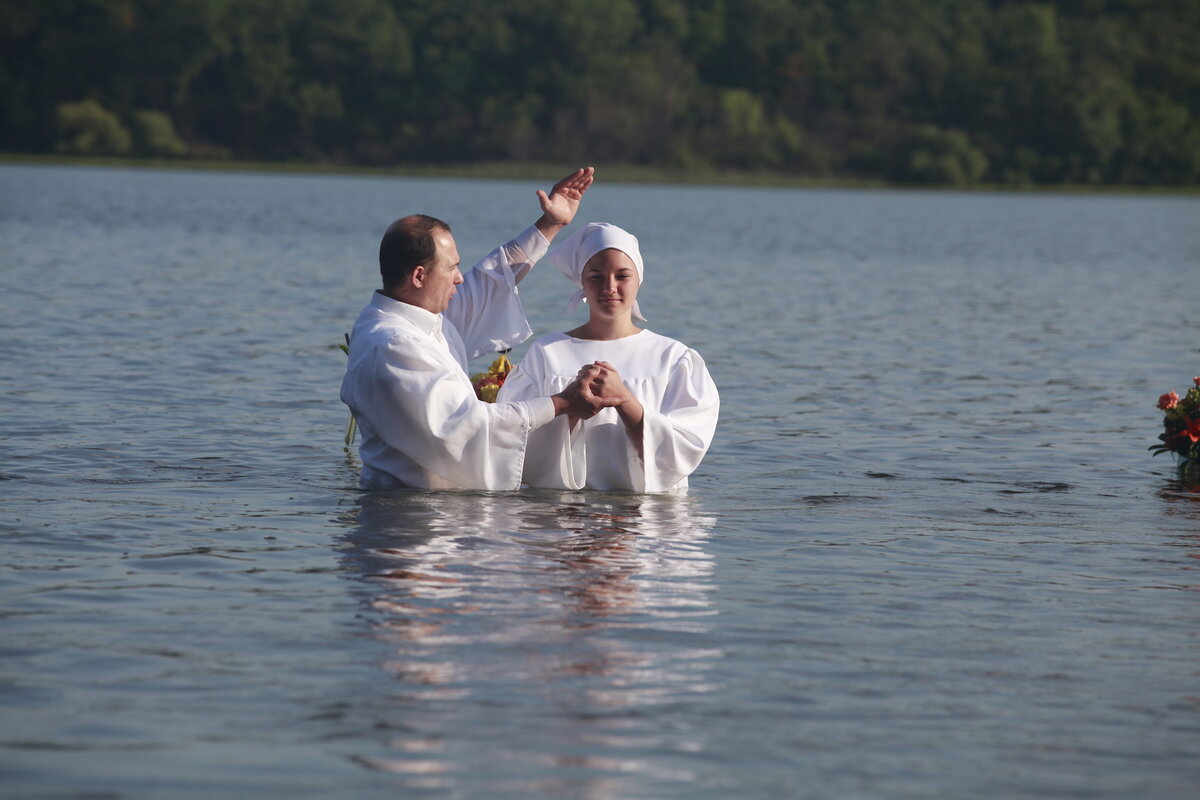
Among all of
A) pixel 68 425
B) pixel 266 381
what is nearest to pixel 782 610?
pixel 68 425

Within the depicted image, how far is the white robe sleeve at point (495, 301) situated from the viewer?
36.3ft

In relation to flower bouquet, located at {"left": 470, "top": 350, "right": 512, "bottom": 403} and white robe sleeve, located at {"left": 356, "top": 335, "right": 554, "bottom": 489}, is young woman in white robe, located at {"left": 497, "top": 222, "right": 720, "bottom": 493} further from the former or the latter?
flower bouquet, located at {"left": 470, "top": 350, "right": 512, "bottom": 403}

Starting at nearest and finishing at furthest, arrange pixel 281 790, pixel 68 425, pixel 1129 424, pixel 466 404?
pixel 281 790, pixel 466 404, pixel 68 425, pixel 1129 424

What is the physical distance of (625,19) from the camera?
144 m

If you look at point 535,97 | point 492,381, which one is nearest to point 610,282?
point 492,381

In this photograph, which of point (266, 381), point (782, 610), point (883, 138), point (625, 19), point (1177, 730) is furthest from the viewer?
point (625, 19)

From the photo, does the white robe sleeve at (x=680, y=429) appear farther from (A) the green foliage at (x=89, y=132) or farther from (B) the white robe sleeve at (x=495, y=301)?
(A) the green foliage at (x=89, y=132)

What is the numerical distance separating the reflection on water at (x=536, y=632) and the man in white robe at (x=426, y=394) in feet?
1.08

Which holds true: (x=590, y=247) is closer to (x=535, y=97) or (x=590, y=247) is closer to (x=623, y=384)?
(x=623, y=384)

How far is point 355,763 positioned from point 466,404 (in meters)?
4.04

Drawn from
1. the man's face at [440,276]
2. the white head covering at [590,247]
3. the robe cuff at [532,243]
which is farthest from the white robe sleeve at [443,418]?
the robe cuff at [532,243]

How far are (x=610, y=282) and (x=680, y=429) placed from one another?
99 cm

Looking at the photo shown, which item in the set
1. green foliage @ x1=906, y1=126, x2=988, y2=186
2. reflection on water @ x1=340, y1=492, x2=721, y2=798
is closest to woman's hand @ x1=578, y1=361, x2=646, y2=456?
reflection on water @ x1=340, y1=492, x2=721, y2=798

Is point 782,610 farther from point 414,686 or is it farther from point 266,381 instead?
point 266,381
